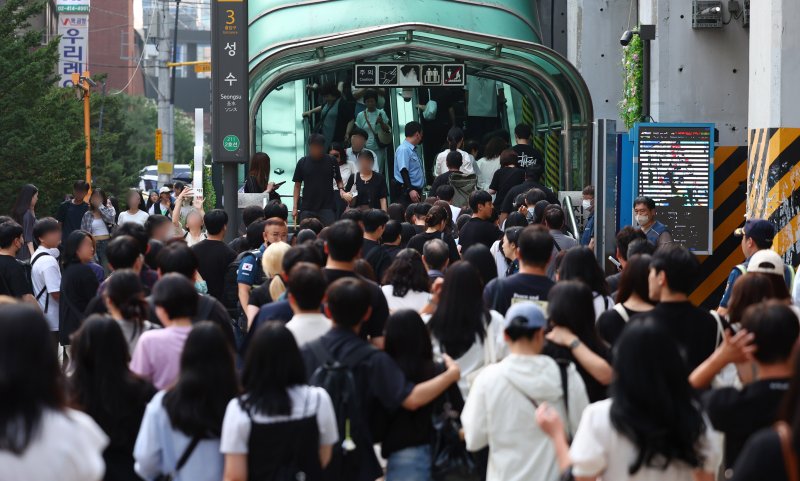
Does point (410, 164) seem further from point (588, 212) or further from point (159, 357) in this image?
point (159, 357)

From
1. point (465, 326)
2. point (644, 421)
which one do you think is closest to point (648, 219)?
point (465, 326)

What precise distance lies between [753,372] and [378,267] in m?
4.45

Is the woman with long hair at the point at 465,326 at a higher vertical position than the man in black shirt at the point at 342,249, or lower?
lower

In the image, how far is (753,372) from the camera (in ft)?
19.3

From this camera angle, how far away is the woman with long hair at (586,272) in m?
7.46

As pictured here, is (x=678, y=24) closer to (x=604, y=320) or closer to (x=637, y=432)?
(x=604, y=320)

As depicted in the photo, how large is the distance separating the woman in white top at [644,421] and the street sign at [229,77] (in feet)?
31.4

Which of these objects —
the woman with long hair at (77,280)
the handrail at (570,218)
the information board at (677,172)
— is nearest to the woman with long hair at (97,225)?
the handrail at (570,218)

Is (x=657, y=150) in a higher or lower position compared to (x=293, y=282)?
higher

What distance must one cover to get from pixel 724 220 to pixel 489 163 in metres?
5.14

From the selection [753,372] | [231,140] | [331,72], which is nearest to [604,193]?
[231,140]

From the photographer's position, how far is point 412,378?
20.6 ft

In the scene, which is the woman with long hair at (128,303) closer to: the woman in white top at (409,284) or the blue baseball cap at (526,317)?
the woman in white top at (409,284)

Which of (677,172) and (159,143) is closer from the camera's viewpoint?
(677,172)
